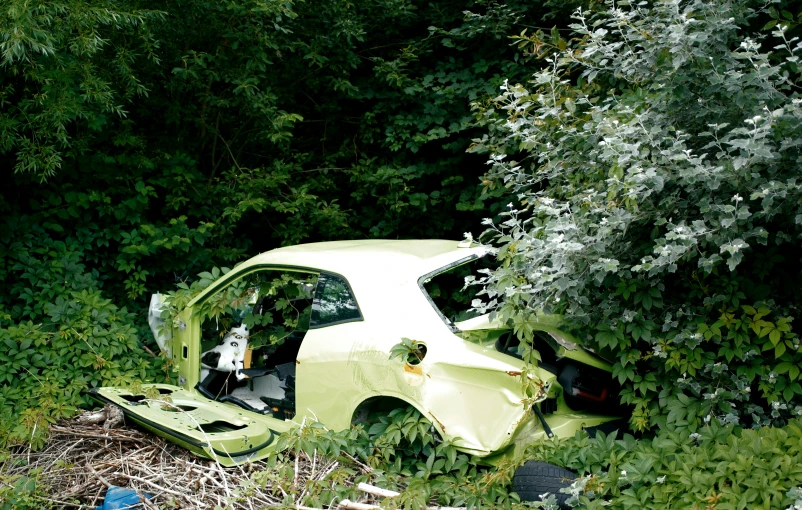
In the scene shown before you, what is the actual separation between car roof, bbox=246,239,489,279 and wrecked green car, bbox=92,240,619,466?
0.01 m

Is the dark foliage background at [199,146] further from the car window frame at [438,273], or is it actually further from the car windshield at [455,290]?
the car window frame at [438,273]

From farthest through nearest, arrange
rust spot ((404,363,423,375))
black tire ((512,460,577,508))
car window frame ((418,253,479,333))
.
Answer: car window frame ((418,253,479,333))
rust spot ((404,363,423,375))
black tire ((512,460,577,508))

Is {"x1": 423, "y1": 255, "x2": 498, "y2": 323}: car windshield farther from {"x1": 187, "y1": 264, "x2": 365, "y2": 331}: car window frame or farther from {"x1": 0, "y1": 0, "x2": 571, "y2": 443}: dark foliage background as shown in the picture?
{"x1": 187, "y1": 264, "x2": 365, "y2": 331}: car window frame

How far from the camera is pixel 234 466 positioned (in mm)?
4180

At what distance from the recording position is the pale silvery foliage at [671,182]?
3557 mm

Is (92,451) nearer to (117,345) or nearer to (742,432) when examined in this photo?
(117,345)

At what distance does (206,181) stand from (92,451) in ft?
15.3

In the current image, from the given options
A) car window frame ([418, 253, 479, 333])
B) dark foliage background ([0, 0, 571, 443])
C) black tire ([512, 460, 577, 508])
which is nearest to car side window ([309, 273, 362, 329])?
car window frame ([418, 253, 479, 333])

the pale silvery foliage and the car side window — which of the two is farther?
the car side window

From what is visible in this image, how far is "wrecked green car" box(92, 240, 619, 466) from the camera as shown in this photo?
3.88 metres

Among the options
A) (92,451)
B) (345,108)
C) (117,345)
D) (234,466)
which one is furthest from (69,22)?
(345,108)

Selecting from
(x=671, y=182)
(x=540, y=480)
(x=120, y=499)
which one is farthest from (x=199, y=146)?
(x=540, y=480)

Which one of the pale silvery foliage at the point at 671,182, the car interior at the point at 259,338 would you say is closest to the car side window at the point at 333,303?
the car interior at the point at 259,338

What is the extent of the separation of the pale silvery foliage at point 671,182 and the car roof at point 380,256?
0.45 m
